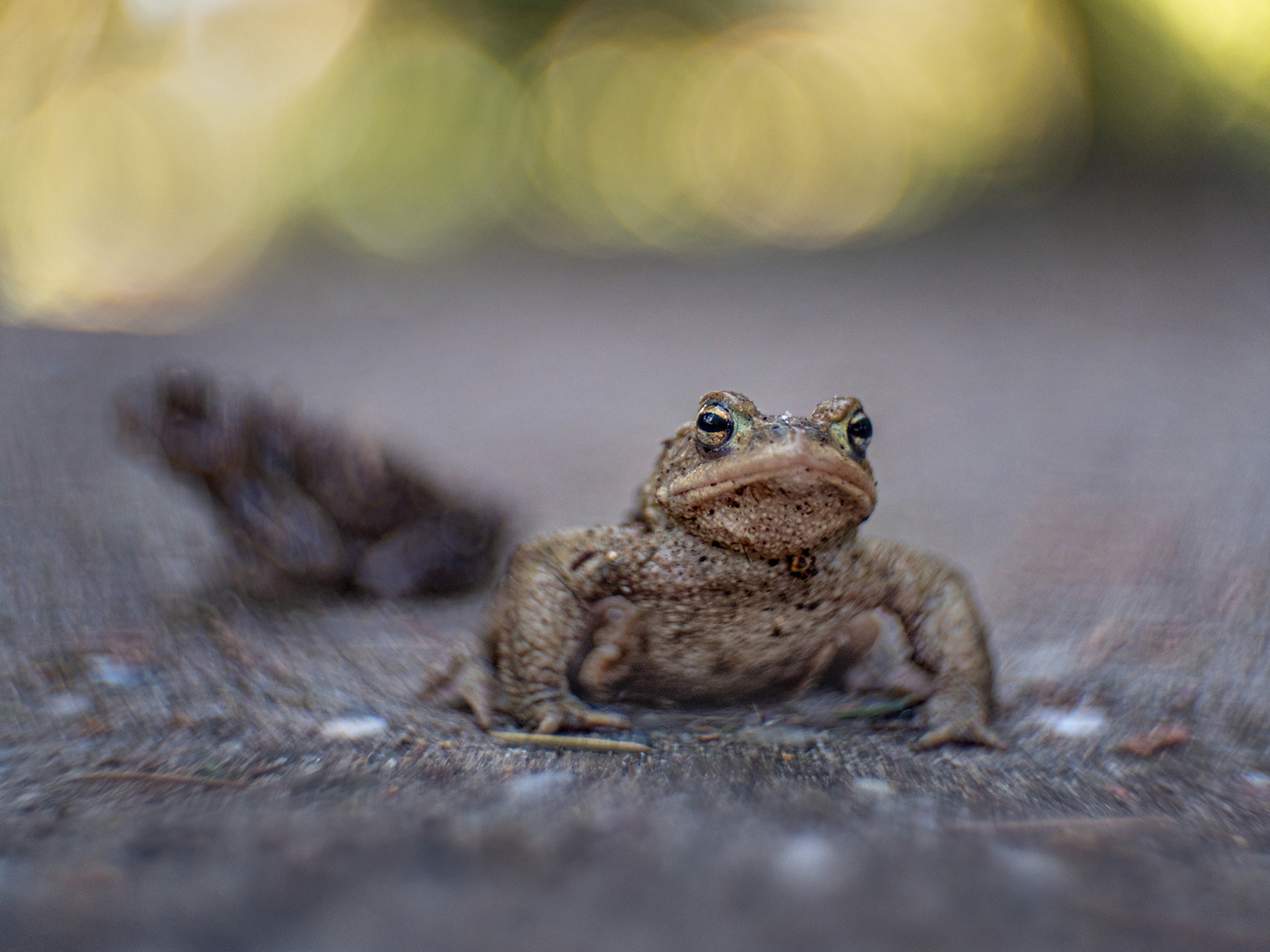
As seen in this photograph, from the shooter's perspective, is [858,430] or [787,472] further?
[858,430]

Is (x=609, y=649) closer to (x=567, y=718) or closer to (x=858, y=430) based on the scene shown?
(x=567, y=718)

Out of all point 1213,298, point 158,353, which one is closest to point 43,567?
point 158,353

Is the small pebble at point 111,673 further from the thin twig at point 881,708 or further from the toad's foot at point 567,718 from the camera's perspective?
the thin twig at point 881,708

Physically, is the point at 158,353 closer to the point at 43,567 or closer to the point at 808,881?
the point at 43,567

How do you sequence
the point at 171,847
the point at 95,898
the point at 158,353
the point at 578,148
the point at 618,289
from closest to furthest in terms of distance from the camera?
the point at 95,898
the point at 171,847
the point at 158,353
the point at 618,289
the point at 578,148

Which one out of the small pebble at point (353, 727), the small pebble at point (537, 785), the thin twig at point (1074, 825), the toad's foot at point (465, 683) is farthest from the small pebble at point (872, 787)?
the small pebble at point (353, 727)

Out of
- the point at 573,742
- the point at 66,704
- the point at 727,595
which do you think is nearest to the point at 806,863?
the point at 573,742

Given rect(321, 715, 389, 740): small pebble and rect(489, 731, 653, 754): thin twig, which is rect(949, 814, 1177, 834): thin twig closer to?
rect(489, 731, 653, 754): thin twig
